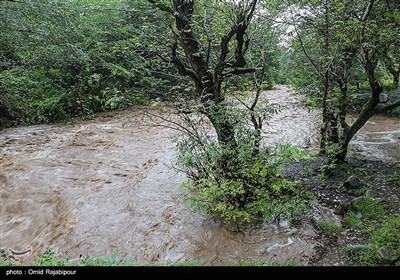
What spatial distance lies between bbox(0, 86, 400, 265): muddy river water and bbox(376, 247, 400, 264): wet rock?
0.91 m

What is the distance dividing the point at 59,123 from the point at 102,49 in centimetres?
343

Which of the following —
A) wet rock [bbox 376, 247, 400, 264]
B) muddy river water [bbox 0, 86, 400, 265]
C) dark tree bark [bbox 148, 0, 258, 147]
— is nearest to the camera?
wet rock [bbox 376, 247, 400, 264]

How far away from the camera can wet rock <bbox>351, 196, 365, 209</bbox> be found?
534 centimetres

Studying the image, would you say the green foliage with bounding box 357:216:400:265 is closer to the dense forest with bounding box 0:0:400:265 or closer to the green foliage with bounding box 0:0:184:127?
the dense forest with bounding box 0:0:400:265

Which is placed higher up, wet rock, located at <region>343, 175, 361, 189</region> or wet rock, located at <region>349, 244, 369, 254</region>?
wet rock, located at <region>343, 175, 361, 189</region>

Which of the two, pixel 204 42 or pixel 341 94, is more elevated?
pixel 204 42

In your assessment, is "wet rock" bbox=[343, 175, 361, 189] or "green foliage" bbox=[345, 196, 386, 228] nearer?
"green foliage" bbox=[345, 196, 386, 228]

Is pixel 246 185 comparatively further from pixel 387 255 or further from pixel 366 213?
pixel 387 255

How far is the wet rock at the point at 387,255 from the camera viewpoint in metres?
3.75

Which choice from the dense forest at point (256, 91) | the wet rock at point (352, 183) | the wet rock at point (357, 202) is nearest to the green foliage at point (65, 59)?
the dense forest at point (256, 91)

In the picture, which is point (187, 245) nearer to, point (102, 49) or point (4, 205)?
point (4, 205)

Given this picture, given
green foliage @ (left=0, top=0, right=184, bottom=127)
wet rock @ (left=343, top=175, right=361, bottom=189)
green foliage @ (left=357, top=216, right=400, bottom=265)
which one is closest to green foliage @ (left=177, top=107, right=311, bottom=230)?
wet rock @ (left=343, top=175, right=361, bottom=189)
